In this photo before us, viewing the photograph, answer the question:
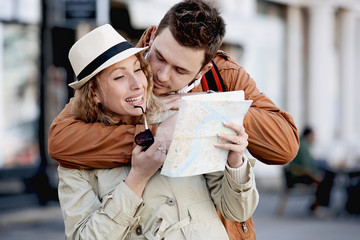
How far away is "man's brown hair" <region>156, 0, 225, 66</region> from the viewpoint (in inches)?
94.0

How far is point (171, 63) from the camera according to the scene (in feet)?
8.10

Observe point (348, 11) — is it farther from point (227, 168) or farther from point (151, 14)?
point (227, 168)

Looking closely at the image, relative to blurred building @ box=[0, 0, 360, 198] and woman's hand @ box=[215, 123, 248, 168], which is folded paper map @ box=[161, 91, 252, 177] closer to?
woman's hand @ box=[215, 123, 248, 168]

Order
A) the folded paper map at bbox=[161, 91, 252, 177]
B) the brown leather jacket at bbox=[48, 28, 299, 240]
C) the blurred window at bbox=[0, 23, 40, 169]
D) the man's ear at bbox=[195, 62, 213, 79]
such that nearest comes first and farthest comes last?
the folded paper map at bbox=[161, 91, 252, 177] → the brown leather jacket at bbox=[48, 28, 299, 240] → the man's ear at bbox=[195, 62, 213, 79] → the blurred window at bbox=[0, 23, 40, 169]

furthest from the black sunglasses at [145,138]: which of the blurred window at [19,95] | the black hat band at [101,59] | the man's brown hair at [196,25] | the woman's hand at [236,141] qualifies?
the blurred window at [19,95]

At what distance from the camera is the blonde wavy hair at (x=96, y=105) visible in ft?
7.72

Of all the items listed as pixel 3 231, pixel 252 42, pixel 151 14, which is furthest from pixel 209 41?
pixel 252 42

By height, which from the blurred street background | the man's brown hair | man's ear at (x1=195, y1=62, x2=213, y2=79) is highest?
the man's brown hair

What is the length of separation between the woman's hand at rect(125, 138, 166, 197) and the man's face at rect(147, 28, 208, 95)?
40cm

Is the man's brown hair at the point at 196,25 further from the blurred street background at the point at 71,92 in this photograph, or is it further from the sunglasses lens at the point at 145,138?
the blurred street background at the point at 71,92

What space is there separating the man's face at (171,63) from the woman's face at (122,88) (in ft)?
0.59

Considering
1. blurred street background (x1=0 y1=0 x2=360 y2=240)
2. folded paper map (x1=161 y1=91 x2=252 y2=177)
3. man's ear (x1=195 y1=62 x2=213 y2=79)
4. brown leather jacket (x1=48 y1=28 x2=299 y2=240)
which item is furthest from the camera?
blurred street background (x1=0 y1=0 x2=360 y2=240)

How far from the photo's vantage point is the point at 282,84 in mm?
16469

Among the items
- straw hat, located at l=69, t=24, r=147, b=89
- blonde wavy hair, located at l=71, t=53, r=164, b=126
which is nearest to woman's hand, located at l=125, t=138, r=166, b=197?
blonde wavy hair, located at l=71, t=53, r=164, b=126
